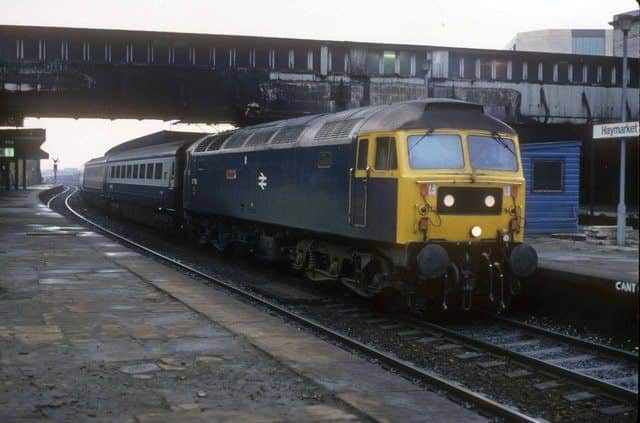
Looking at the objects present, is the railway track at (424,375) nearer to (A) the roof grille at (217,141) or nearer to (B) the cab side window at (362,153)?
(B) the cab side window at (362,153)

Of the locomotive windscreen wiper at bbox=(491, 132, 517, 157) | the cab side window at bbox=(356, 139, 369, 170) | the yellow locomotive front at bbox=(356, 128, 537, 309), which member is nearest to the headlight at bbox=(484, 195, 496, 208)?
the yellow locomotive front at bbox=(356, 128, 537, 309)

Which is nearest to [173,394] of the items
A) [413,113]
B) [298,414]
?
[298,414]

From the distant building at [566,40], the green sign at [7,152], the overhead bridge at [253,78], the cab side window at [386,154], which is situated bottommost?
the cab side window at [386,154]

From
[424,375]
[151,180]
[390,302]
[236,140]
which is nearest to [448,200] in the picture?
[390,302]

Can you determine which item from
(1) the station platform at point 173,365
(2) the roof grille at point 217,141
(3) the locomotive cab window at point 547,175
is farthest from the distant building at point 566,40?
(1) the station platform at point 173,365

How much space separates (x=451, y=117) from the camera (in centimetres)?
1195

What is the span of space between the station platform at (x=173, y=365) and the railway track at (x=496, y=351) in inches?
11.5

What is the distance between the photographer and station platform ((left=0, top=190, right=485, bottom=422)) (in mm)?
6766

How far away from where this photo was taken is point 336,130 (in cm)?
1333

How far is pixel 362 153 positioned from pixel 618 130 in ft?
23.6

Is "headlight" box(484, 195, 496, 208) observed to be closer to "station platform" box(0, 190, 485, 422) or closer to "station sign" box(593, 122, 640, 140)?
"station platform" box(0, 190, 485, 422)

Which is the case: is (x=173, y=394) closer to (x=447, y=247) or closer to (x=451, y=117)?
(x=447, y=247)

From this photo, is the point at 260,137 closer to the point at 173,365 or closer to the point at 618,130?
the point at 618,130

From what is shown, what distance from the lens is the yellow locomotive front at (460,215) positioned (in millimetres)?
11172
